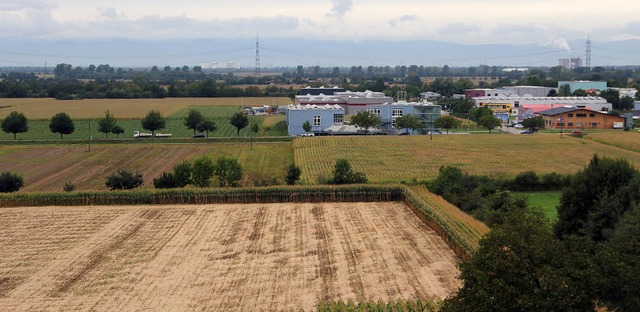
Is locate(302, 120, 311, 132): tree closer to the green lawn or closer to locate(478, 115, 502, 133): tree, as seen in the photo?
locate(478, 115, 502, 133): tree

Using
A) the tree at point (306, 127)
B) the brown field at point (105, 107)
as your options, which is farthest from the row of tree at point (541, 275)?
the brown field at point (105, 107)

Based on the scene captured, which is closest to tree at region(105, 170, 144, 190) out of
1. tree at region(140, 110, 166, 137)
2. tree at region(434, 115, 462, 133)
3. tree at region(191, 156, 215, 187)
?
tree at region(191, 156, 215, 187)

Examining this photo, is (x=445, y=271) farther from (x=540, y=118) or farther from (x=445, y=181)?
(x=540, y=118)

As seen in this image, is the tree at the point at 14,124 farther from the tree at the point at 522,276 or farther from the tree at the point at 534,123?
the tree at the point at 522,276

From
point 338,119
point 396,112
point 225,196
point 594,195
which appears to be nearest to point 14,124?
point 338,119

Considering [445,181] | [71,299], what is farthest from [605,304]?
[445,181]

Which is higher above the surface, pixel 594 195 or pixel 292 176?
pixel 594 195

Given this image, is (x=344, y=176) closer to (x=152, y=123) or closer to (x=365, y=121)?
(x=365, y=121)
